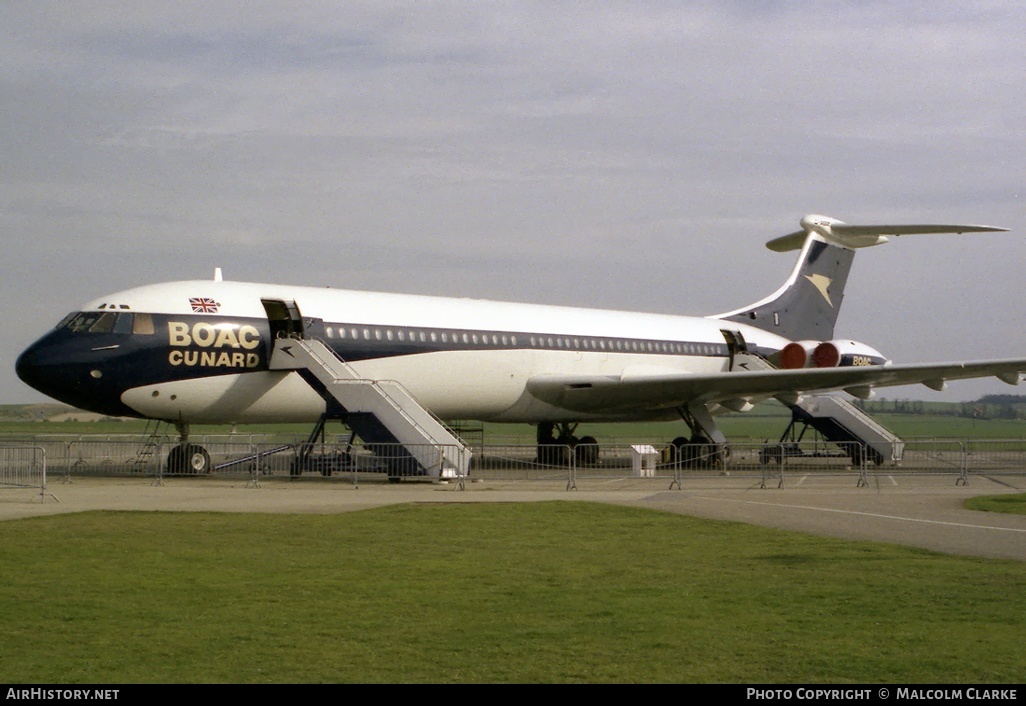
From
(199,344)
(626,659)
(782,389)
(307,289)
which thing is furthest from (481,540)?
(782,389)

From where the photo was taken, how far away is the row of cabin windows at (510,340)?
27.0m

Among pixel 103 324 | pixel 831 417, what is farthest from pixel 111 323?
pixel 831 417

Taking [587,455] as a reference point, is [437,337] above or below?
above

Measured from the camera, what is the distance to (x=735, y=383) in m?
30.9

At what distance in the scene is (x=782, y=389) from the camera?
3142cm

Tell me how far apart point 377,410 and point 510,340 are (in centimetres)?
661

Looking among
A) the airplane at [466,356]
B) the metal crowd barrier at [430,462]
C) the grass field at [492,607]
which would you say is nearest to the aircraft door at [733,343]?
the airplane at [466,356]

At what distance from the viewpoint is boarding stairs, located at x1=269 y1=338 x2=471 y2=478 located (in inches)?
946

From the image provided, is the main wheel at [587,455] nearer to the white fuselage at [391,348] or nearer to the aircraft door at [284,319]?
the white fuselage at [391,348]

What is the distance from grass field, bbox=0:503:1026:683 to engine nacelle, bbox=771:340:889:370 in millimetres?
22361

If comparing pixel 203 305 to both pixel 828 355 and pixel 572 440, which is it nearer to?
pixel 572 440

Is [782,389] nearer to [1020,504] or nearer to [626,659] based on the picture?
[1020,504]

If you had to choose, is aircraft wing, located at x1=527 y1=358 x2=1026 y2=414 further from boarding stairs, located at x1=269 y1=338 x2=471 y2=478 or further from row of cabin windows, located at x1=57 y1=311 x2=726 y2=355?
boarding stairs, located at x1=269 y1=338 x2=471 y2=478

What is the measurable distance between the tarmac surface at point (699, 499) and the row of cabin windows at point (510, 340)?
3.73 meters
